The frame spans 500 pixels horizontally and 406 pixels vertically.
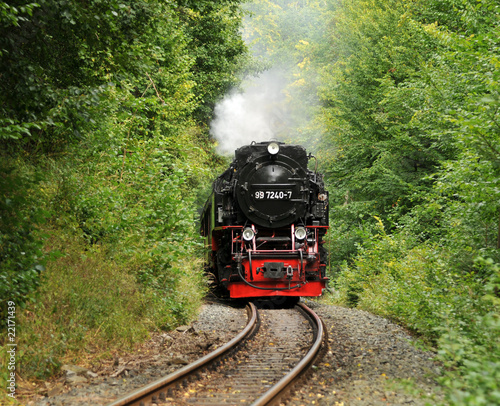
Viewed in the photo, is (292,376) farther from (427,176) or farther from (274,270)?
(274,270)

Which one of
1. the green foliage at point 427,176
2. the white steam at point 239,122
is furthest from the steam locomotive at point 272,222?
the white steam at point 239,122

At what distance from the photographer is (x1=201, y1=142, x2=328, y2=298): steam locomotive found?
11.1 m

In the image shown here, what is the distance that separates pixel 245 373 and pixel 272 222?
19.2 feet

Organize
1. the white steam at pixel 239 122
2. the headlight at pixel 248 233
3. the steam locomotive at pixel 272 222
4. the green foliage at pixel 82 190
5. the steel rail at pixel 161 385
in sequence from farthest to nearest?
the white steam at pixel 239 122, the headlight at pixel 248 233, the steam locomotive at pixel 272 222, the green foliage at pixel 82 190, the steel rail at pixel 161 385

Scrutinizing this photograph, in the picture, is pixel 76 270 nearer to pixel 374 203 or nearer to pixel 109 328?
pixel 109 328

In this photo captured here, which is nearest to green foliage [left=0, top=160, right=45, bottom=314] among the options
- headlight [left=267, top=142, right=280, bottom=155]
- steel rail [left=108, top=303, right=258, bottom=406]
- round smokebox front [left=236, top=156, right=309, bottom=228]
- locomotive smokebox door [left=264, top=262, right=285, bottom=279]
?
steel rail [left=108, top=303, right=258, bottom=406]

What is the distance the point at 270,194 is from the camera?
37.7ft

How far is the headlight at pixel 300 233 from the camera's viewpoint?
11.4 metres

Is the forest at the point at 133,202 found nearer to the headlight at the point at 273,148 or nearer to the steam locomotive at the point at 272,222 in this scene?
the steam locomotive at the point at 272,222

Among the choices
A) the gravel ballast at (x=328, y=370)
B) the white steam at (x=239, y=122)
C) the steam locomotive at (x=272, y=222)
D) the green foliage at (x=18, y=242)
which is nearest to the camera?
the gravel ballast at (x=328, y=370)

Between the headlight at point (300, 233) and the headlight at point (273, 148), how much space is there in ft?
6.08

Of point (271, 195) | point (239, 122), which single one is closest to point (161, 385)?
point (271, 195)

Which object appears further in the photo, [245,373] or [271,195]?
[271,195]

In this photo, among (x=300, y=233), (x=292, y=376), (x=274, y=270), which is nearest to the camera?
(x=292, y=376)
